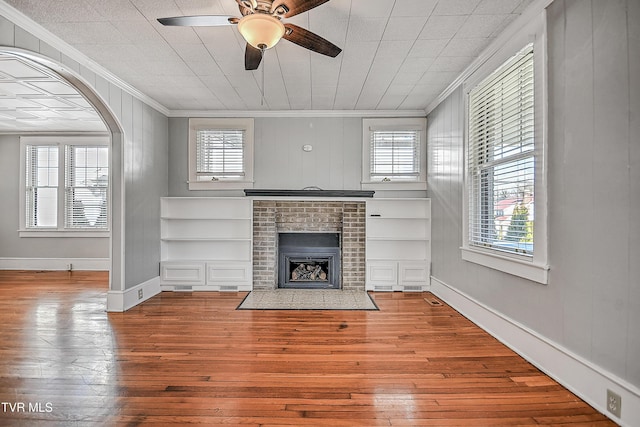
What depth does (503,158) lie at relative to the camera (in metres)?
2.86

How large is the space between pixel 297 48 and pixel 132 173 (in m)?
2.58

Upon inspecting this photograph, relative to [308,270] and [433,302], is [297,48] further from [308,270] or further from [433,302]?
[433,302]

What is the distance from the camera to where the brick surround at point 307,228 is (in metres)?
4.92

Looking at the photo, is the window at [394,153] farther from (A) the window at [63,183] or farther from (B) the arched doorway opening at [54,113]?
(A) the window at [63,183]

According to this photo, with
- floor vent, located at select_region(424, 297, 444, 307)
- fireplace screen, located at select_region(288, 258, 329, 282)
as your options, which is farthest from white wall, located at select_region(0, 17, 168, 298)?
floor vent, located at select_region(424, 297, 444, 307)

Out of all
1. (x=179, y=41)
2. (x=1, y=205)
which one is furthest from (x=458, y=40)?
(x=1, y=205)

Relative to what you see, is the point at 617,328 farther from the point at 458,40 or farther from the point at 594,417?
the point at 458,40

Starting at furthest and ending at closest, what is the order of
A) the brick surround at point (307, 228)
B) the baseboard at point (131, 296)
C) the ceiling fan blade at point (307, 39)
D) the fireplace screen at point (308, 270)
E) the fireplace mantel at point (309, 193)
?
1. the fireplace screen at point (308, 270)
2. the brick surround at point (307, 228)
3. the fireplace mantel at point (309, 193)
4. the baseboard at point (131, 296)
5. the ceiling fan blade at point (307, 39)

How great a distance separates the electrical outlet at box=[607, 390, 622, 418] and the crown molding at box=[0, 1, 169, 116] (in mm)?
4641

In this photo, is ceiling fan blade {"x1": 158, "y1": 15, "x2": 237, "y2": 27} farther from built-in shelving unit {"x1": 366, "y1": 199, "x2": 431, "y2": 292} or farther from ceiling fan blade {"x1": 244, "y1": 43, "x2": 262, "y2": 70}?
built-in shelving unit {"x1": 366, "y1": 199, "x2": 431, "y2": 292}

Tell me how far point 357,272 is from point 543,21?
358 cm

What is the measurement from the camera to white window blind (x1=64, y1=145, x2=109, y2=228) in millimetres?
6348

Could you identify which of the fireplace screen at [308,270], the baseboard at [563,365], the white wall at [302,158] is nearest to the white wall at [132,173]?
the white wall at [302,158]

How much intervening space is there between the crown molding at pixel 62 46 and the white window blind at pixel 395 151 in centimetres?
326
